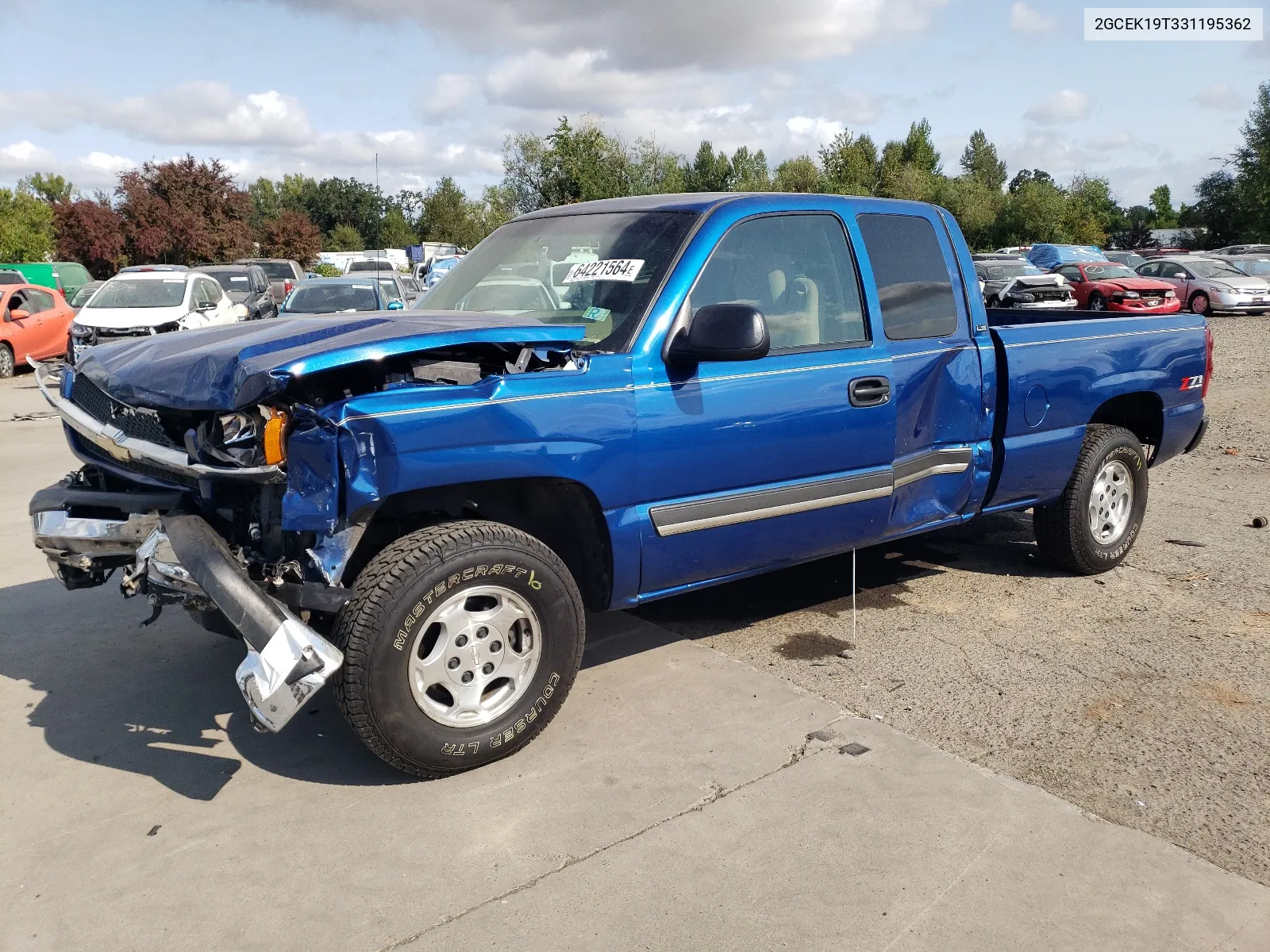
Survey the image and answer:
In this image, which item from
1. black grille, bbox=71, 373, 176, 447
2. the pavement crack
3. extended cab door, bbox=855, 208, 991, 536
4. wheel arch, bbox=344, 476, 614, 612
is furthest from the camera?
extended cab door, bbox=855, 208, 991, 536

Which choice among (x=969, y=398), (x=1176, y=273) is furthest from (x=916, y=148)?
(x=969, y=398)

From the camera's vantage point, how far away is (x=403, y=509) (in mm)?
3561

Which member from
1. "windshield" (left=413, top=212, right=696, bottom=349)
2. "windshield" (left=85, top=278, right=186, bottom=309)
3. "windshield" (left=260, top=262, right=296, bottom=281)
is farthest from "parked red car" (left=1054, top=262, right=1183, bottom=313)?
"windshield" (left=413, top=212, right=696, bottom=349)

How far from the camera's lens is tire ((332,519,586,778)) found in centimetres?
328

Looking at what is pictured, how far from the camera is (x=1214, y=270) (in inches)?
1075

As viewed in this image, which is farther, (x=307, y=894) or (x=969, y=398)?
(x=969, y=398)

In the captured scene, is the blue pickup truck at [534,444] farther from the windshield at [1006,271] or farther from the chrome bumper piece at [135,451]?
the windshield at [1006,271]

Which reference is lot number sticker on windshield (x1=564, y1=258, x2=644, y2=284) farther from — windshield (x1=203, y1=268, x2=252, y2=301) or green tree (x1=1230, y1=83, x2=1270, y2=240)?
green tree (x1=1230, y1=83, x2=1270, y2=240)

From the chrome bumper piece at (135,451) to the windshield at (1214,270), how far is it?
28.7m

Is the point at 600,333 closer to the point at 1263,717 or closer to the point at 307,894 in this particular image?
the point at 307,894

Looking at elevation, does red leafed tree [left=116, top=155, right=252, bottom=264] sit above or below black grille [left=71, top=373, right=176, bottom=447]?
above

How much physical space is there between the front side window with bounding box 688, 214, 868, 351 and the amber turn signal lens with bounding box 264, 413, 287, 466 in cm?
162

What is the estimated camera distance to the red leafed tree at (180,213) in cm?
4147

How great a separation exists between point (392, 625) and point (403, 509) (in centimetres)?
45
